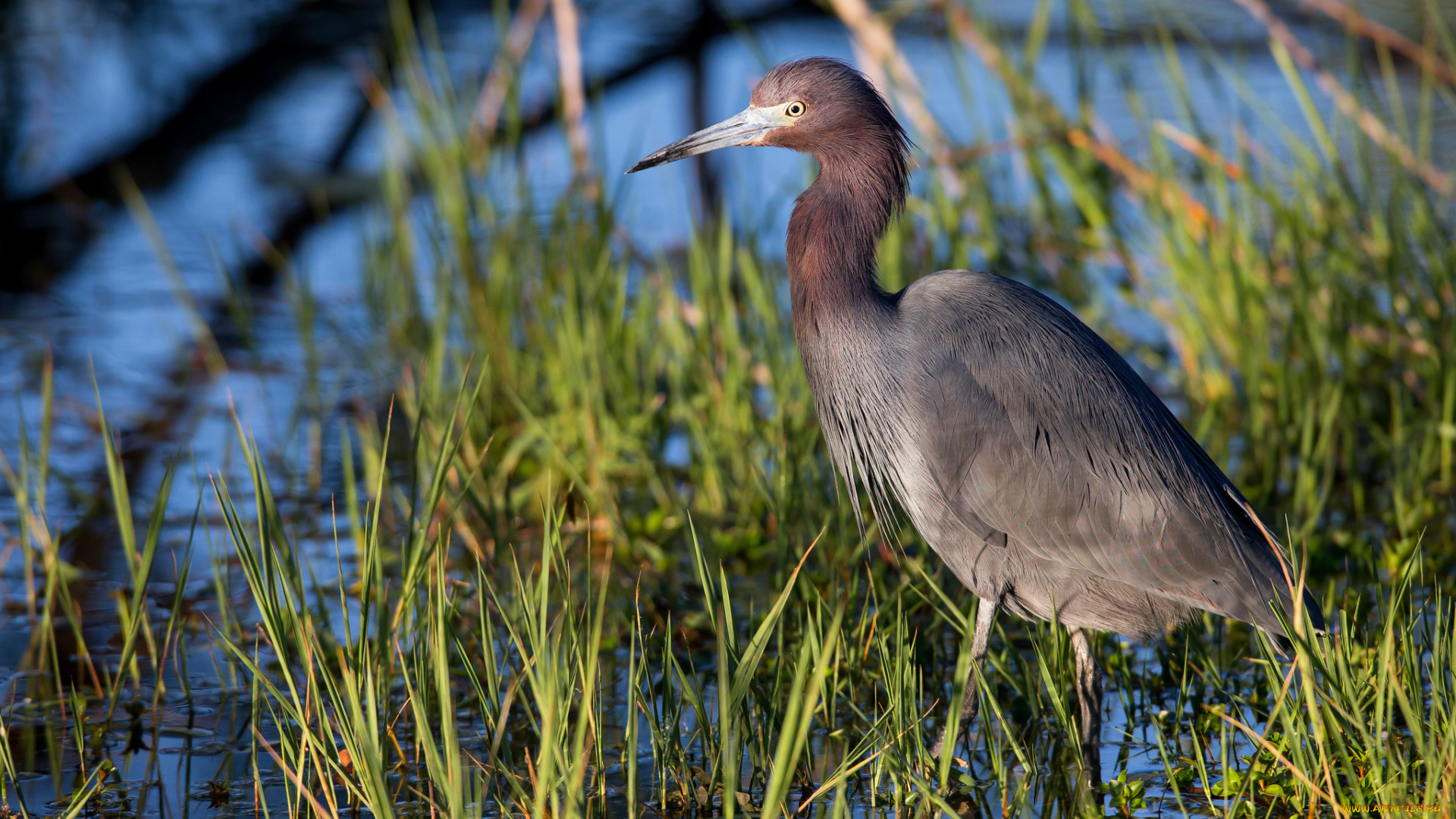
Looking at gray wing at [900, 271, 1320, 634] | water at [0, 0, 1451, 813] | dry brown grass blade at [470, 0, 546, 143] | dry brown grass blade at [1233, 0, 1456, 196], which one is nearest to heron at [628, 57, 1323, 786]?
gray wing at [900, 271, 1320, 634]

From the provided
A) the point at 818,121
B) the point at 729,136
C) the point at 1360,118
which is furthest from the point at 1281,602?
the point at 1360,118

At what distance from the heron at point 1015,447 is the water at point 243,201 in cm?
52

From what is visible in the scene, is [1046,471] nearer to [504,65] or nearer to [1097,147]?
[1097,147]

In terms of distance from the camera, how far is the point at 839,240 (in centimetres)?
327

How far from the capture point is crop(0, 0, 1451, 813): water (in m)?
4.81

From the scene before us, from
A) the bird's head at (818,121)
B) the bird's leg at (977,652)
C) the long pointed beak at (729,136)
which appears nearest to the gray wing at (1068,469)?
the bird's leg at (977,652)

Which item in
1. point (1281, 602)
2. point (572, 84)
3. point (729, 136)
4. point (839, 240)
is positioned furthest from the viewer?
point (572, 84)

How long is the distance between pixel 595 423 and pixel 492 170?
1348 mm

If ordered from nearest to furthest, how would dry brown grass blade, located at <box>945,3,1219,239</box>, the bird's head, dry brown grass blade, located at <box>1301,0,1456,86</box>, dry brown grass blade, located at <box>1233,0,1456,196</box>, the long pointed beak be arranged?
the bird's head < the long pointed beak < dry brown grass blade, located at <box>1233,0,1456,196</box> < dry brown grass blade, located at <box>1301,0,1456,86</box> < dry brown grass blade, located at <box>945,3,1219,239</box>

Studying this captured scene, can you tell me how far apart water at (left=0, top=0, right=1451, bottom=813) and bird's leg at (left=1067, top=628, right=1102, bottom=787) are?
25 cm

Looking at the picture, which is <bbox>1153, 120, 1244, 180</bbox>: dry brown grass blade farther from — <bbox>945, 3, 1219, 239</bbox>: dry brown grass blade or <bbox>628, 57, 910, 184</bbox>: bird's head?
<bbox>628, 57, 910, 184</bbox>: bird's head

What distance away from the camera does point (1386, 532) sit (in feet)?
13.9

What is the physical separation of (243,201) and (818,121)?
5.67m

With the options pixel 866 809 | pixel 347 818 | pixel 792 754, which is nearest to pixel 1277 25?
pixel 866 809
